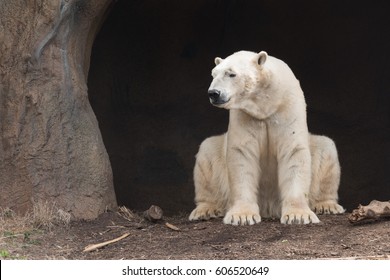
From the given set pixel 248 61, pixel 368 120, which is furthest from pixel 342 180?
pixel 248 61

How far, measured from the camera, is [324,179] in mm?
8195

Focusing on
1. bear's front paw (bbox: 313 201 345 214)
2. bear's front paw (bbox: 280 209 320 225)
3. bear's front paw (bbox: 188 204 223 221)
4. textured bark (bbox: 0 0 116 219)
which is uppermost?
textured bark (bbox: 0 0 116 219)

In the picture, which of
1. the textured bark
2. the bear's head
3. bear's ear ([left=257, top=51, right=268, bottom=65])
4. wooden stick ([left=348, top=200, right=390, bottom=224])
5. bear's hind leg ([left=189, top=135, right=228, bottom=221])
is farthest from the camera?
bear's hind leg ([left=189, top=135, right=228, bottom=221])

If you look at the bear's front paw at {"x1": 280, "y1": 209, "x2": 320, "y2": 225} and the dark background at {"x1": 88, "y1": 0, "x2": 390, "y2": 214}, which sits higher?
the dark background at {"x1": 88, "y1": 0, "x2": 390, "y2": 214}

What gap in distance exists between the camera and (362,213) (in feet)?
22.1

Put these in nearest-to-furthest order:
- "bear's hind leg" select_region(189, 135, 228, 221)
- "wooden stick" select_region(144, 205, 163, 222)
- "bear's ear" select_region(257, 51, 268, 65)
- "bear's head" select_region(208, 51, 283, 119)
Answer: "bear's head" select_region(208, 51, 283, 119), "bear's ear" select_region(257, 51, 268, 65), "wooden stick" select_region(144, 205, 163, 222), "bear's hind leg" select_region(189, 135, 228, 221)

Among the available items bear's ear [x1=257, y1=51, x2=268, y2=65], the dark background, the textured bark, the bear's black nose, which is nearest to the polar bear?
bear's ear [x1=257, y1=51, x2=268, y2=65]

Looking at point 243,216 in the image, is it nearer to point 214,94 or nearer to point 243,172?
point 243,172

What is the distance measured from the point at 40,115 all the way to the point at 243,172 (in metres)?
2.02

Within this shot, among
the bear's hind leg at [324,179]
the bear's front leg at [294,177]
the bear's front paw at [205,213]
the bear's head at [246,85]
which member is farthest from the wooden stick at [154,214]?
the bear's hind leg at [324,179]

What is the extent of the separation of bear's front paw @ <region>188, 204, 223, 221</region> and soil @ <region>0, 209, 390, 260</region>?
0.99ft

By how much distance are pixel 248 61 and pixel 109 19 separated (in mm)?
3920

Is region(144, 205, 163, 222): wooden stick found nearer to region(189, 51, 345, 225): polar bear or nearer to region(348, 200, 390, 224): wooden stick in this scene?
region(189, 51, 345, 225): polar bear

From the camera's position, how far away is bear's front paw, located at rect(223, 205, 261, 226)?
7.27 m
